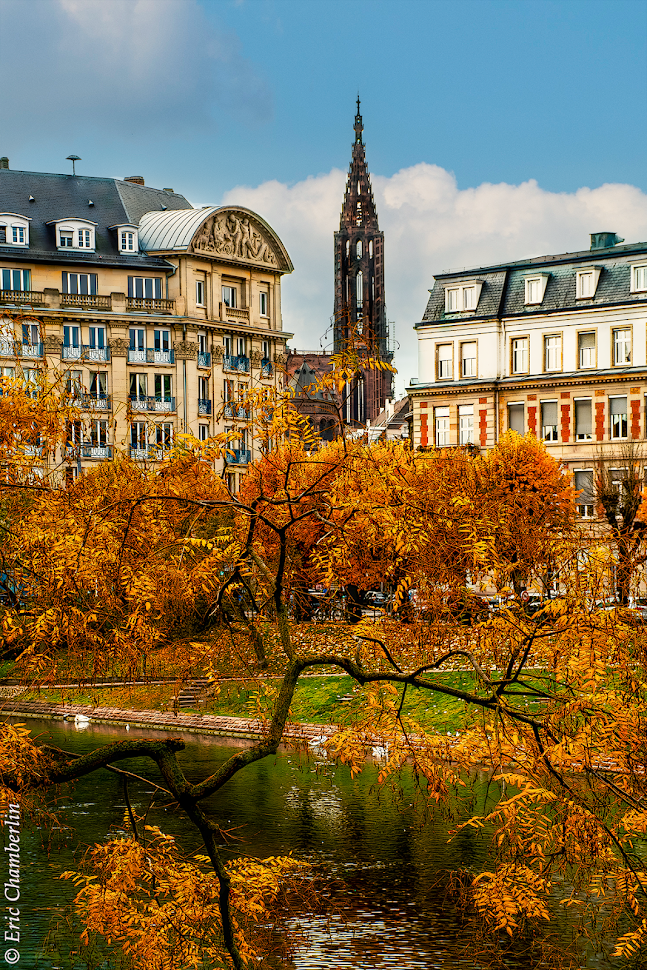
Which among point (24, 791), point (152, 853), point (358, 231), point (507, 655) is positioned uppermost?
point (358, 231)

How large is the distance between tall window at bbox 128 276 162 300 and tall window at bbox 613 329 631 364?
30.1 metres

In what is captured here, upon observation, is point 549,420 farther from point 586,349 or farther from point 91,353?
point 91,353

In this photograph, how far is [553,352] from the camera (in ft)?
257

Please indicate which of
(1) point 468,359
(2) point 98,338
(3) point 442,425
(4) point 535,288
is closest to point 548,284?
(4) point 535,288

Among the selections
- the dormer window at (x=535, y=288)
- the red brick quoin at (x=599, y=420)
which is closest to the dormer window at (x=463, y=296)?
the dormer window at (x=535, y=288)

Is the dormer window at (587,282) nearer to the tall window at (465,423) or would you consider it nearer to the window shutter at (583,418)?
the window shutter at (583,418)

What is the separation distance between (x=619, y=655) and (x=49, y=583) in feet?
21.0

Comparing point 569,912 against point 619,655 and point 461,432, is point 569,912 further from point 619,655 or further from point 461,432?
point 461,432

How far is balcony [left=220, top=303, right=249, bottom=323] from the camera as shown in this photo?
86.4 meters

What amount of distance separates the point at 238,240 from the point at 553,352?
24.0m

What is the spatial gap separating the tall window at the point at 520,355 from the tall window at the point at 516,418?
229cm

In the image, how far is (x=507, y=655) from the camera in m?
13.7

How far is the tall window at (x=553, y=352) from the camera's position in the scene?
78000 millimetres

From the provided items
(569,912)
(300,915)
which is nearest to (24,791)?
(300,915)
